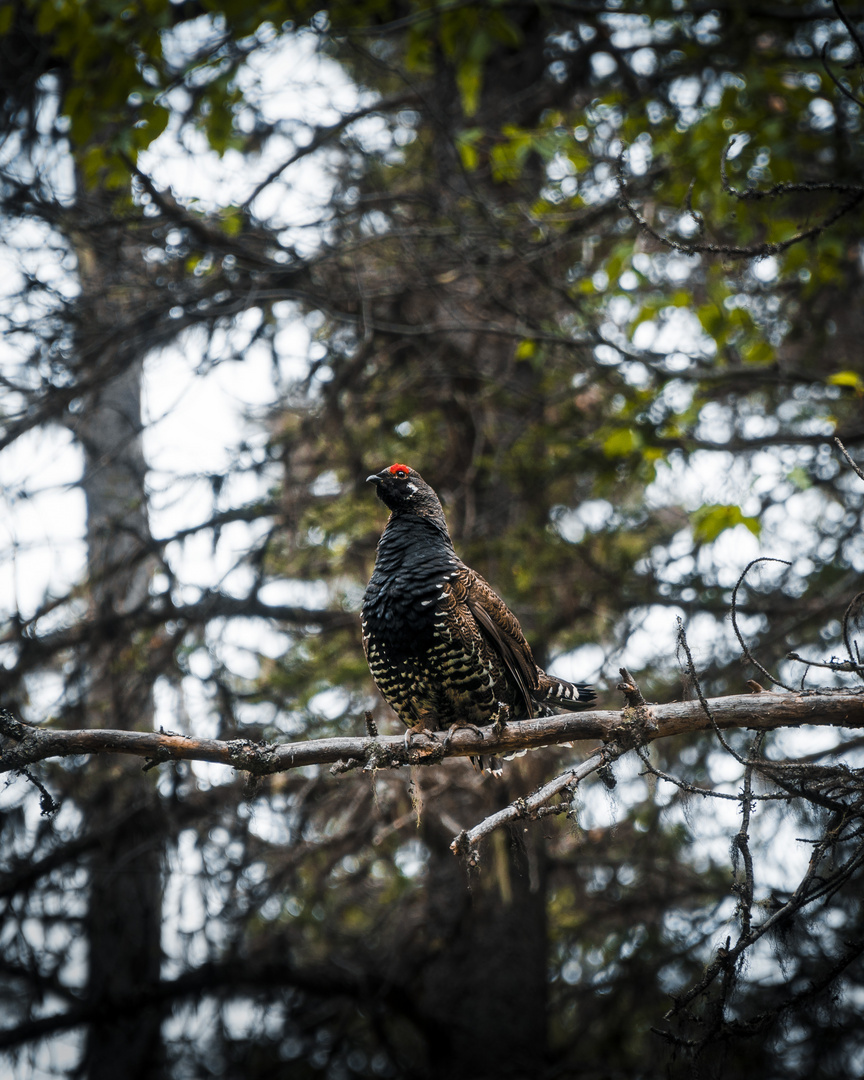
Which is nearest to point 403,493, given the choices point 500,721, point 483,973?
point 500,721

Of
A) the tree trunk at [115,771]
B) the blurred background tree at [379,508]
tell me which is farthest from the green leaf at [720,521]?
the tree trunk at [115,771]

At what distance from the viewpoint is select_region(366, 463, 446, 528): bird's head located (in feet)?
15.2

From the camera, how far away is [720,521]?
15.8ft

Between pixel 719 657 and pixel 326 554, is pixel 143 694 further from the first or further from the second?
pixel 719 657

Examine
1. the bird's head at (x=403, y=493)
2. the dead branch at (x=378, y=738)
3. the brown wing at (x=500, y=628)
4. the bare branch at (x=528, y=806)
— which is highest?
the bird's head at (x=403, y=493)

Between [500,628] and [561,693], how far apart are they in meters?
0.54

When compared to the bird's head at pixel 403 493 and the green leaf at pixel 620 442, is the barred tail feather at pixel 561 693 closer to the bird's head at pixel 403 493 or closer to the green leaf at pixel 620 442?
the bird's head at pixel 403 493

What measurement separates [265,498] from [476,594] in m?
2.56

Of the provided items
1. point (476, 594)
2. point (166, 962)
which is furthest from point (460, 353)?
point (166, 962)

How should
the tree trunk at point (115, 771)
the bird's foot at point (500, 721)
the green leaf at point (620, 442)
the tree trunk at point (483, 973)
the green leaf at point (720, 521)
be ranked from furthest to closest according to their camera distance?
the tree trunk at point (483, 973) < the tree trunk at point (115, 771) < the green leaf at point (620, 442) < the green leaf at point (720, 521) < the bird's foot at point (500, 721)

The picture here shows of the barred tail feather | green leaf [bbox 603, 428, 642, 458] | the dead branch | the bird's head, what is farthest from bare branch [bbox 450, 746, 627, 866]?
green leaf [bbox 603, 428, 642, 458]

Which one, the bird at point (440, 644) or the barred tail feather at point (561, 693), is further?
the barred tail feather at point (561, 693)

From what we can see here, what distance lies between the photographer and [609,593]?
20.4 feet

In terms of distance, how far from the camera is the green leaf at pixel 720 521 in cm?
477
